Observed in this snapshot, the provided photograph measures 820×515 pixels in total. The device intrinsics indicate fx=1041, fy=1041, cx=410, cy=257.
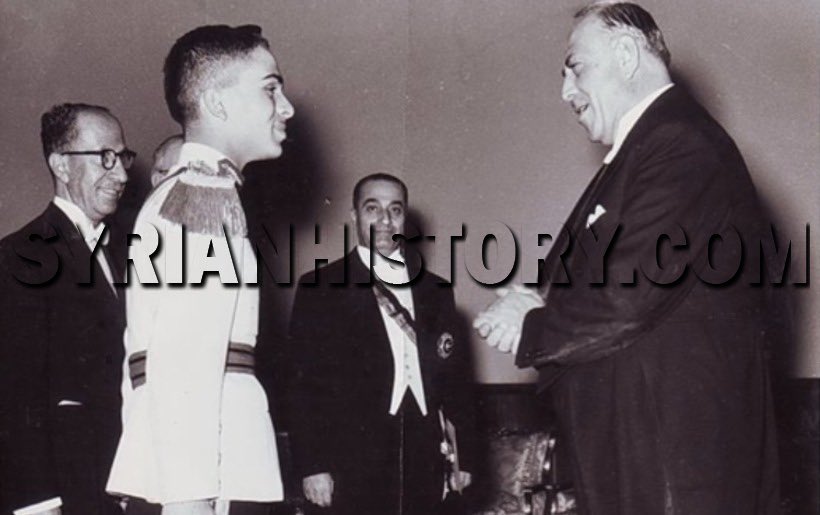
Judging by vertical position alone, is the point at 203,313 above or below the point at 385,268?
below

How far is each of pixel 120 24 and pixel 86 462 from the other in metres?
2.49

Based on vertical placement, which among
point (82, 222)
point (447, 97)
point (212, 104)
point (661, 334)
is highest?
point (447, 97)

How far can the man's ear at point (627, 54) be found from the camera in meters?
2.29

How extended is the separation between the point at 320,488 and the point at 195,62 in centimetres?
170

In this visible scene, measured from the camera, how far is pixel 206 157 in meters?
1.96

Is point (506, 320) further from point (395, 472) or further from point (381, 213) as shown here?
point (381, 213)

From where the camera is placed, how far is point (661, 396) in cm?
210

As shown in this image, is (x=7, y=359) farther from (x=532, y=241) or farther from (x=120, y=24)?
(x=532, y=241)

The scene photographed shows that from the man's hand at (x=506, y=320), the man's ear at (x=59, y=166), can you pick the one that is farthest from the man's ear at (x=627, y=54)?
the man's ear at (x=59, y=166)

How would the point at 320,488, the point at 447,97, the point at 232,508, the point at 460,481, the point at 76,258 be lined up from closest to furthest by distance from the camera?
the point at 232,508 < the point at 76,258 < the point at 320,488 < the point at 460,481 < the point at 447,97

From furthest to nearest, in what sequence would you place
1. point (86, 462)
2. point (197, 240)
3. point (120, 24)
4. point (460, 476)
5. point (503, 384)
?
point (503, 384) → point (120, 24) → point (460, 476) → point (86, 462) → point (197, 240)

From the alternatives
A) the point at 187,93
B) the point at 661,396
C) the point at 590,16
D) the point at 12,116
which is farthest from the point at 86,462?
the point at 12,116

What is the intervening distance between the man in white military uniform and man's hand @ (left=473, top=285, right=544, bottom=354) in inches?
19.9

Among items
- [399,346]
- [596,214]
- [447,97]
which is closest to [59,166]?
[399,346]
